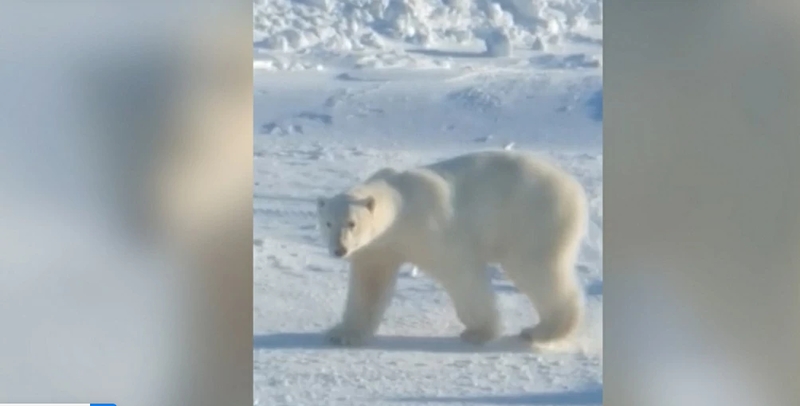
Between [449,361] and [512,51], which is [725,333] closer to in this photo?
[449,361]

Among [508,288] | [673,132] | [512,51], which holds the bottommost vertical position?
[508,288]

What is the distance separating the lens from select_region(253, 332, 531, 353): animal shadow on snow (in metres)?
1.55

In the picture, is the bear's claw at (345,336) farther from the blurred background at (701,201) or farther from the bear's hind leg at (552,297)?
the blurred background at (701,201)

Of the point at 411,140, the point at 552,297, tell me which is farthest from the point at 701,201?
the point at 411,140

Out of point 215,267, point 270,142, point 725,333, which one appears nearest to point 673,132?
point 725,333

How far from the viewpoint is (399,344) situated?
1556 millimetres

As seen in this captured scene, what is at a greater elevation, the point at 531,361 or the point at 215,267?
the point at 215,267

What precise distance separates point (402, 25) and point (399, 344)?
652mm

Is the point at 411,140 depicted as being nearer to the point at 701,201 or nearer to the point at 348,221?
the point at 348,221

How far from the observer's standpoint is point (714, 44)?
5.18 ft

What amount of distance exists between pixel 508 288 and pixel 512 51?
483 millimetres

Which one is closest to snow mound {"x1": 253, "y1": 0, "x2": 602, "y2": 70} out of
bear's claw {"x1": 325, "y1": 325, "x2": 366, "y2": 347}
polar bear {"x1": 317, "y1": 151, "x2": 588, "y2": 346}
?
polar bear {"x1": 317, "y1": 151, "x2": 588, "y2": 346}

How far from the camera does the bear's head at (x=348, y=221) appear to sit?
1515 millimetres

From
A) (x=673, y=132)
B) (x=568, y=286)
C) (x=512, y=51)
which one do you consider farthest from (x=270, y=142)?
(x=673, y=132)
